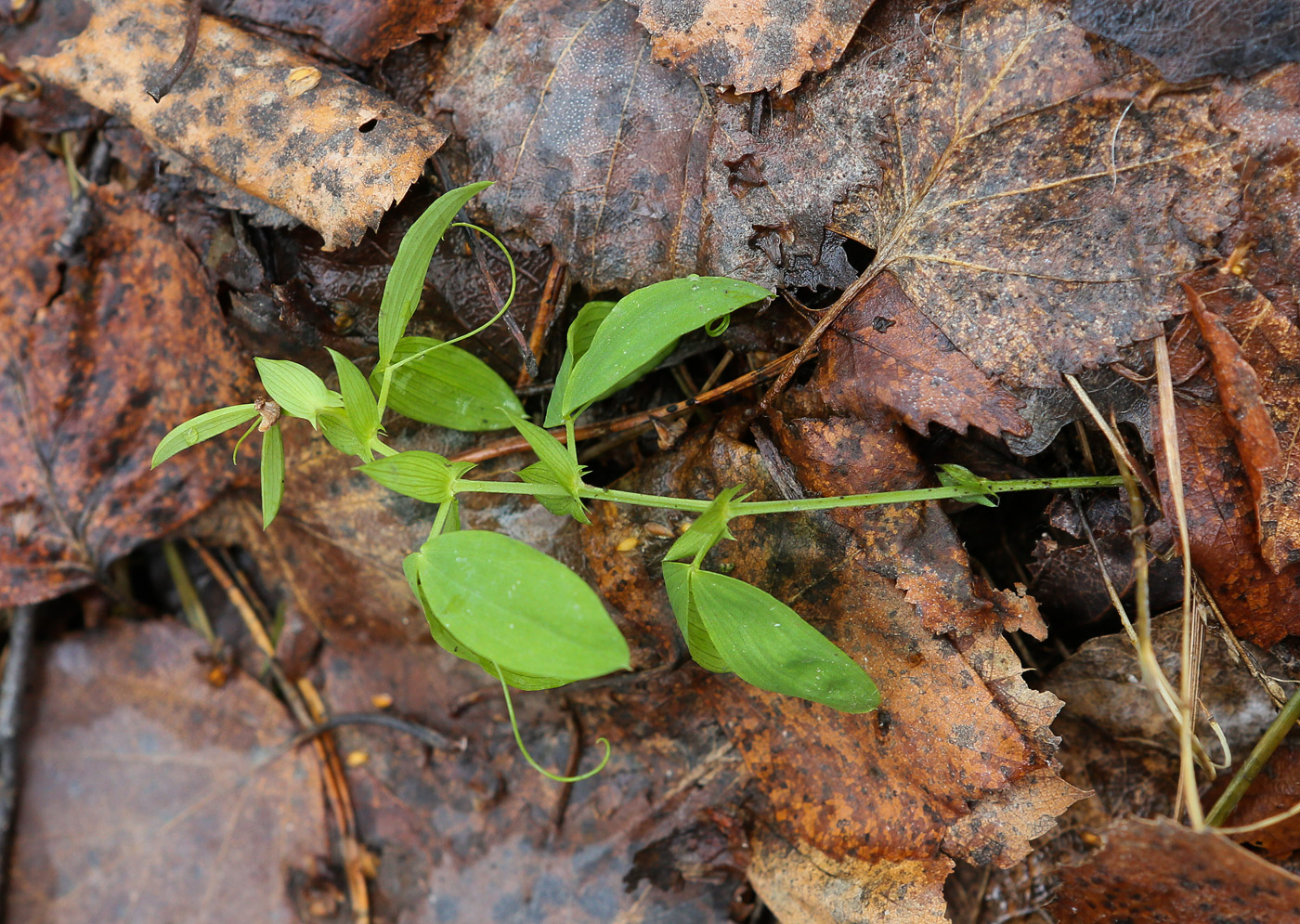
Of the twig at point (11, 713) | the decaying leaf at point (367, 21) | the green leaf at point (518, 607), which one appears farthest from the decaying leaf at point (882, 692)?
the twig at point (11, 713)

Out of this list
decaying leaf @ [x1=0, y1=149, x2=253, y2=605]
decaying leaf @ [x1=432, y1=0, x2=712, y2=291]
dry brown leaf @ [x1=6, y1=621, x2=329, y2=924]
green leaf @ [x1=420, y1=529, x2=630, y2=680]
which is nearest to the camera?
green leaf @ [x1=420, y1=529, x2=630, y2=680]

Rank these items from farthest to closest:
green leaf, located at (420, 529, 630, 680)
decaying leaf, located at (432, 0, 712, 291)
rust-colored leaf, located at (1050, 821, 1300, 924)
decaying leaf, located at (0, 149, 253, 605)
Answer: decaying leaf, located at (0, 149, 253, 605) < decaying leaf, located at (432, 0, 712, 291) < rust-colored leaf, located at (1050, 821, 1300, 924) < green leaf, located at (420, 529, 630, 680)

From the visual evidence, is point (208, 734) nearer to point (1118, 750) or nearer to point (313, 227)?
point (313, 227)

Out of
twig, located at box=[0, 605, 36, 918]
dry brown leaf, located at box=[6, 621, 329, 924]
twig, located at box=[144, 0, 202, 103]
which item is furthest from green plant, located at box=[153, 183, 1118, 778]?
twig, located at box=[0, 605, 36, 918]

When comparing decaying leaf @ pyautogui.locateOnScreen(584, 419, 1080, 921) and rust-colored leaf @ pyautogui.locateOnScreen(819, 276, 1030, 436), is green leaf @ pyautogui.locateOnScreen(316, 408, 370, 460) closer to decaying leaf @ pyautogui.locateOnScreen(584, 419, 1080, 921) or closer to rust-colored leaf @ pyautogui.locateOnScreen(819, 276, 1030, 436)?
decaying leaf @ pyautogui.locateOnScreen(584, 419, 1080, 921)

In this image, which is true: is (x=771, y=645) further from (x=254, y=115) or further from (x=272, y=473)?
(x=254, y=115)

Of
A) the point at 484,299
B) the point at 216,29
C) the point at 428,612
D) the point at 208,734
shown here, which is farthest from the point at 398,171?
the point at 208,734
